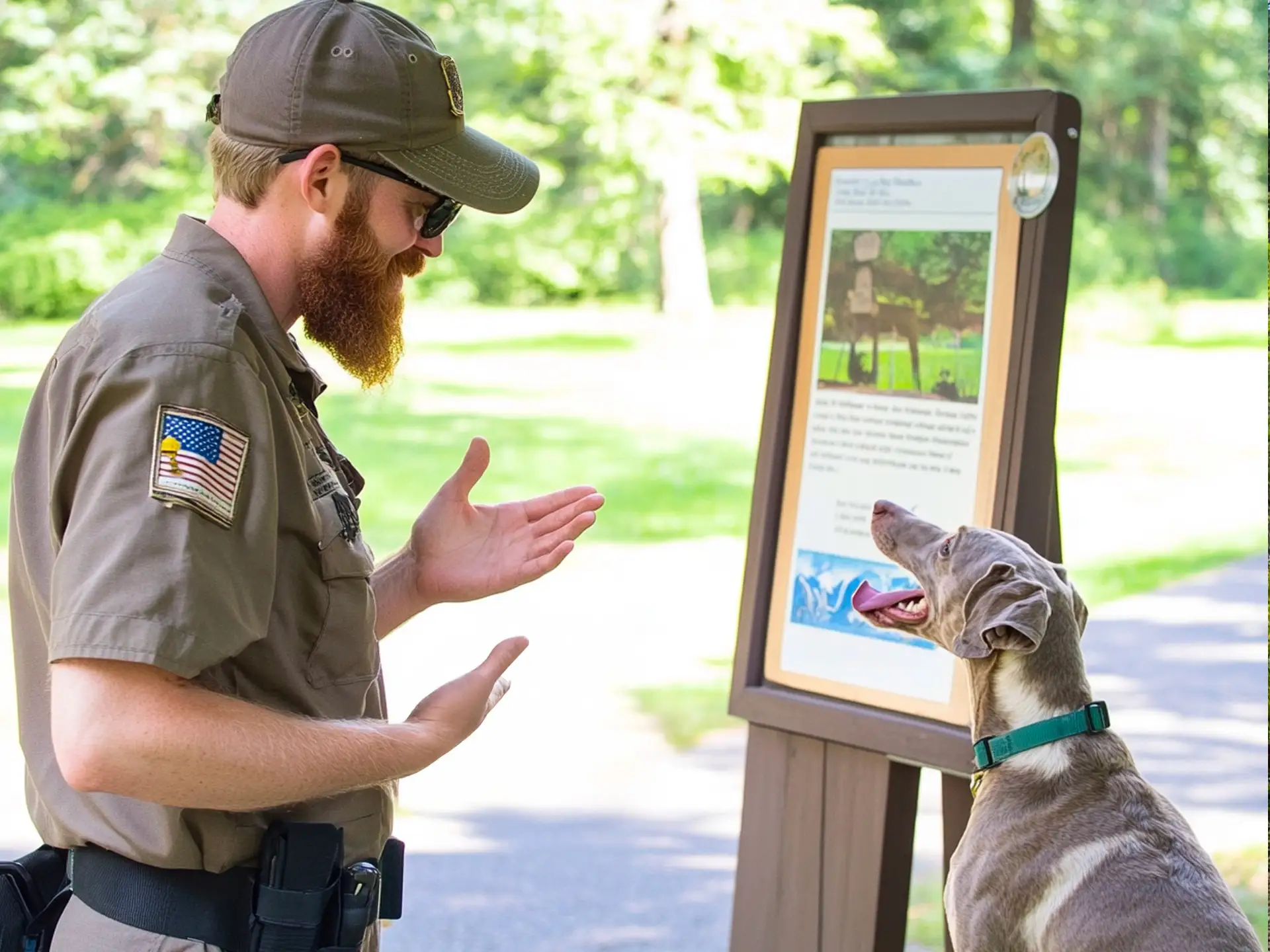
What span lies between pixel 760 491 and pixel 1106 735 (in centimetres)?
114

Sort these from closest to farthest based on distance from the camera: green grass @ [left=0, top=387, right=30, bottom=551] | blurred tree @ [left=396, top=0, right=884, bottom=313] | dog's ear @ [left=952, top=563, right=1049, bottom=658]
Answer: dog's ear @ [left=952, top=563, right=1049, bottom=658], green grass @ [left=0, top=387, right=30, bottom=551], blurred tree @ [left=396, top=0, right=884, bottom=313]

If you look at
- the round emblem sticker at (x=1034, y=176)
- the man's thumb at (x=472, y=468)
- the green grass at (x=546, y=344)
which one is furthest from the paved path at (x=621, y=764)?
the green grass at (x=546, y=344)

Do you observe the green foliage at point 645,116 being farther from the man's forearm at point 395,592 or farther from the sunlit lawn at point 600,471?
the man's forearm at point 395,592

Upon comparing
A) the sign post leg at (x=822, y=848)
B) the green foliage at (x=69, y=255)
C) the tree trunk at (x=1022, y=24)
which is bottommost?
the sign post leg at (x=822, y=848)

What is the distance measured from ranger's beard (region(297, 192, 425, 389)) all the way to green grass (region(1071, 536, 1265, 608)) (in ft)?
23.9

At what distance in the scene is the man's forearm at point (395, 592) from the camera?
248cm

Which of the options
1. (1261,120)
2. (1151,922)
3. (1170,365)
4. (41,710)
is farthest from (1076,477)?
(1261,120)

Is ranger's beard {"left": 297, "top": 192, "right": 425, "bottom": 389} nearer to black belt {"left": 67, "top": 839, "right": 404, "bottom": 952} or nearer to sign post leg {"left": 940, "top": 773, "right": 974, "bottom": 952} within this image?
black belt {"left": 67, "top": 839, "right": 404, "bottom": 952}

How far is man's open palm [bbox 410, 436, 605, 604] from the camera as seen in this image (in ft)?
8.35

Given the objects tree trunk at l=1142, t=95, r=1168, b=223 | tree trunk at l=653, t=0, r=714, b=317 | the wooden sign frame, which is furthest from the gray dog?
tree trunk at l=1142, t=95, r=1168, b=223

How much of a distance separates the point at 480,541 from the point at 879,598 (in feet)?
3.06

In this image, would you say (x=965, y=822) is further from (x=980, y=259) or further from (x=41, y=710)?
(x=41, y=710)

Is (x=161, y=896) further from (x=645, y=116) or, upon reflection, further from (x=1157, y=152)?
(x=1157, y=152)

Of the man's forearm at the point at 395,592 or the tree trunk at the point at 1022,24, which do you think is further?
the tree trunk at the point at 1022,24
